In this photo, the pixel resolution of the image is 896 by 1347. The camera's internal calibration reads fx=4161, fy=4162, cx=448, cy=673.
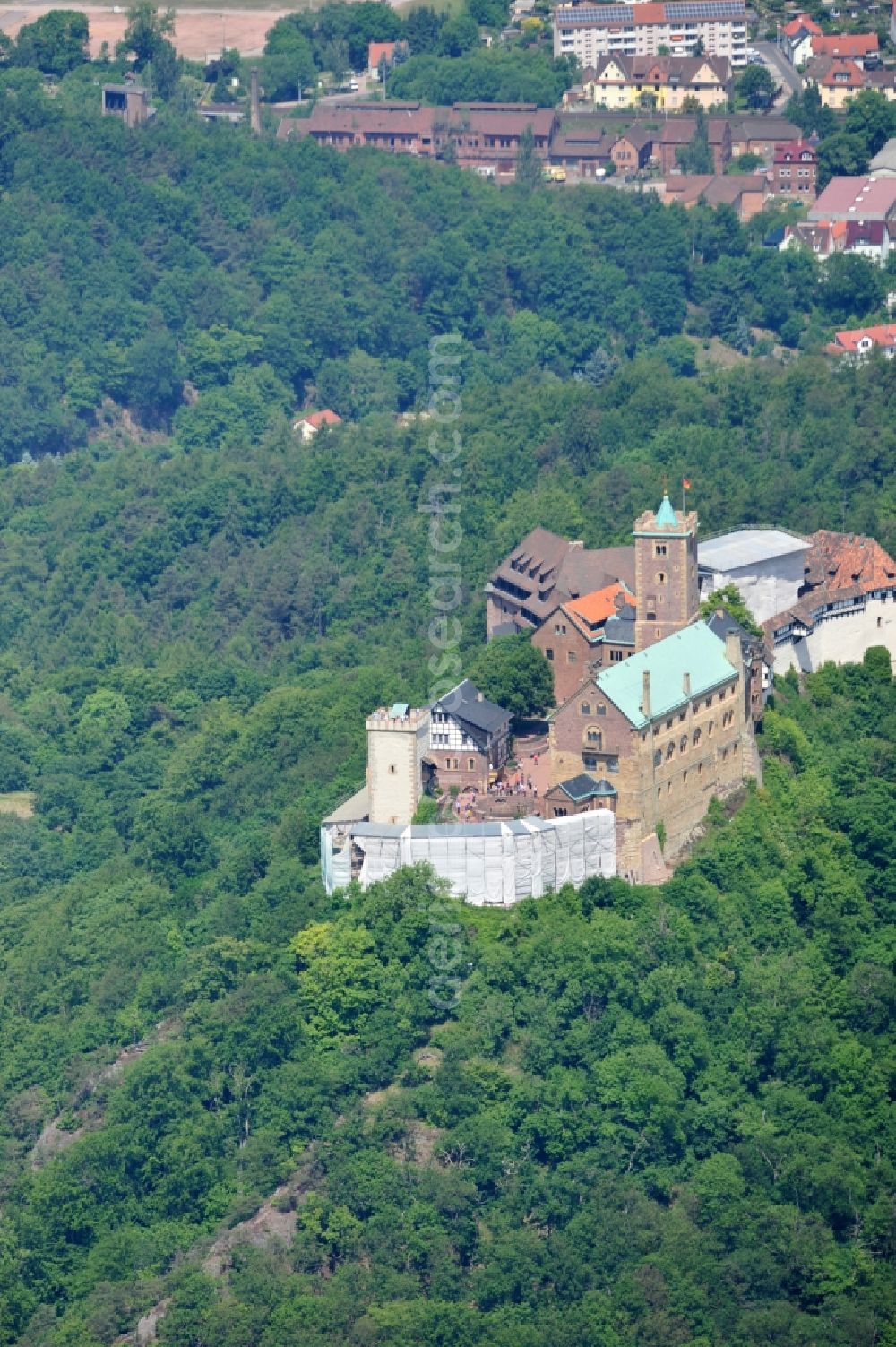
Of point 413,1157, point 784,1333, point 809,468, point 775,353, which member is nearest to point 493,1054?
point 413,1157

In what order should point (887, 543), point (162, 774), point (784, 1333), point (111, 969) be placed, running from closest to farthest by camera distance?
1. point (784, 1333)
2. point (111, 969)
3. point (887, 543)
4. point (162, 774)

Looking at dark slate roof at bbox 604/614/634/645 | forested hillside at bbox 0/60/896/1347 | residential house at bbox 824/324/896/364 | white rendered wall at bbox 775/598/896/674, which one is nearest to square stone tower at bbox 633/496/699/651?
dark slate roof at bbox 604/614/634/645

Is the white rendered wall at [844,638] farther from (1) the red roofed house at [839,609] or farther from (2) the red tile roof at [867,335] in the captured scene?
(2) the red tile roof at [867,335]

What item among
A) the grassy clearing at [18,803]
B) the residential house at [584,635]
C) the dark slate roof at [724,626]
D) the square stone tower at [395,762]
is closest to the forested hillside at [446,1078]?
the square stone tower at [395,762]

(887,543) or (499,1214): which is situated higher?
(887,543)

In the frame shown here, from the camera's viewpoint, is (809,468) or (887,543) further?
(809,468)

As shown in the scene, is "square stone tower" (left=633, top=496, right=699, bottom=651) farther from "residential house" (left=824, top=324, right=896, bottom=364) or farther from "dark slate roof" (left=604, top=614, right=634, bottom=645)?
"residential house" (left=824, top=324, right=896, bottom=364)

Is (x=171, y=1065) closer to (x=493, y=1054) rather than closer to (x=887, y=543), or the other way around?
(x=493, y=1054)
